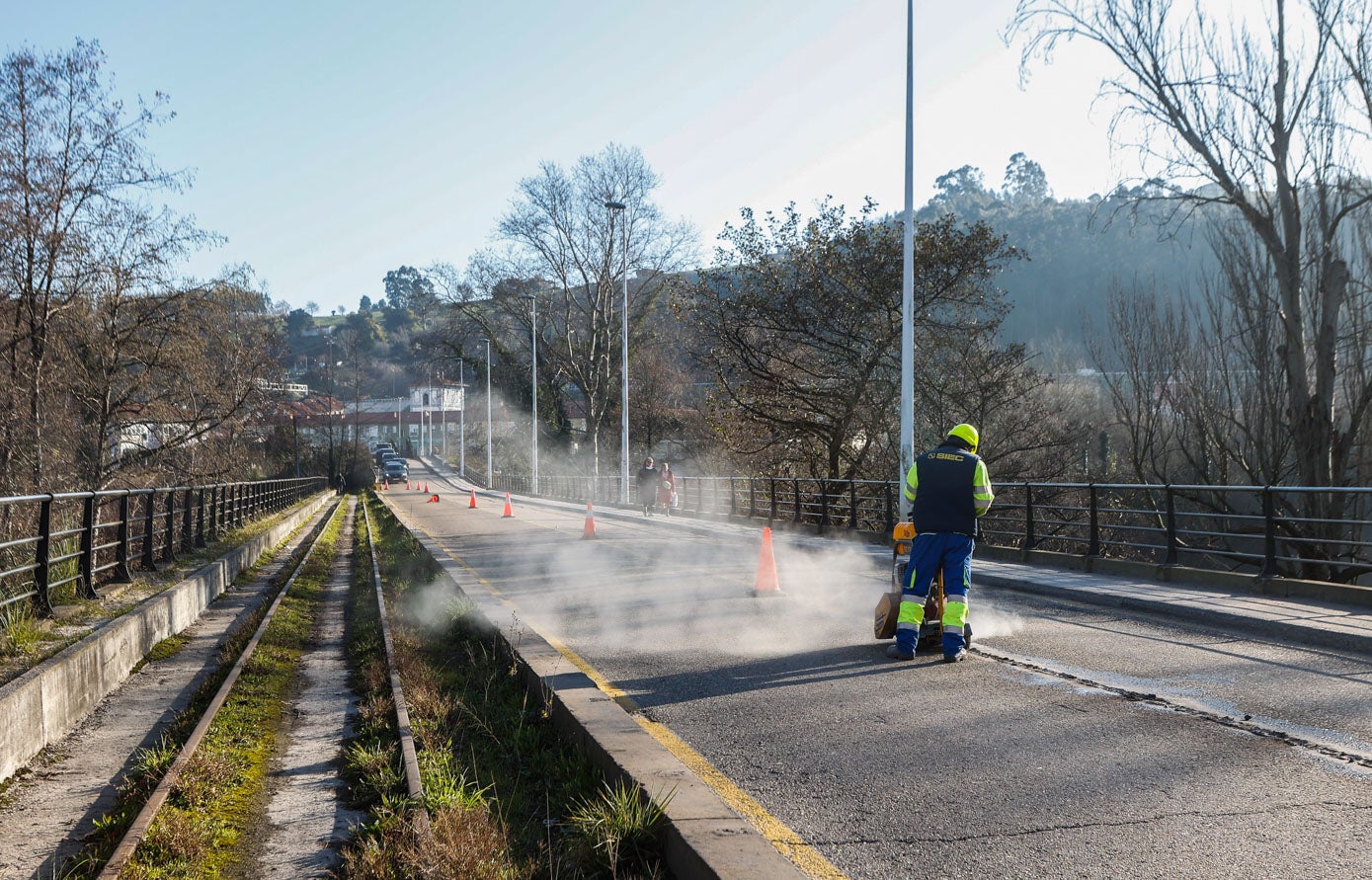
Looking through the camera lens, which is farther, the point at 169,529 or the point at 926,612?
the point at 169,529

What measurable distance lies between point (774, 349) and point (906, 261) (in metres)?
12.1

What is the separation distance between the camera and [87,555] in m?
10.5

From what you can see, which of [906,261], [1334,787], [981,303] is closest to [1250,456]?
[981,303]

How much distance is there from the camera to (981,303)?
28.8m

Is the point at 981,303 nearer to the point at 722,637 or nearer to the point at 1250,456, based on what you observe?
the point at 1250,456

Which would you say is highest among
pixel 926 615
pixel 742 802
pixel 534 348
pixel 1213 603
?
pixel 534 348

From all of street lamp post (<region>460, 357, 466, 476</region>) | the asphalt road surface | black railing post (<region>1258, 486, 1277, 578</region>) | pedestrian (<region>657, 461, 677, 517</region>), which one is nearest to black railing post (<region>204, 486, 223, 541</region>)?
the asphalt road surface

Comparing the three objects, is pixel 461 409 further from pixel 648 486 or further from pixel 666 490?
pixel 666 490

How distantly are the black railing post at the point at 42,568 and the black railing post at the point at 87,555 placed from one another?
3.34 feet

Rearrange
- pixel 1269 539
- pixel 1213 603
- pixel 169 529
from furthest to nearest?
pixel 169 529 → pixel 1269 539 → pixel 1213 603

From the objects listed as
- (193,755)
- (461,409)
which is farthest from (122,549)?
(461,409)

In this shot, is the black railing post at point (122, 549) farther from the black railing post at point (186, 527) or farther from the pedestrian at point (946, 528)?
the pedestrian at point (946, 528)

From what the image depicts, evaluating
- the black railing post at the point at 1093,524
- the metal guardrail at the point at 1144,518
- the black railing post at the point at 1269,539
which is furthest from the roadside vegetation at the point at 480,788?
the black railing post at the point at 1093,524

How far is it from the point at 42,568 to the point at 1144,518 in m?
31.1
